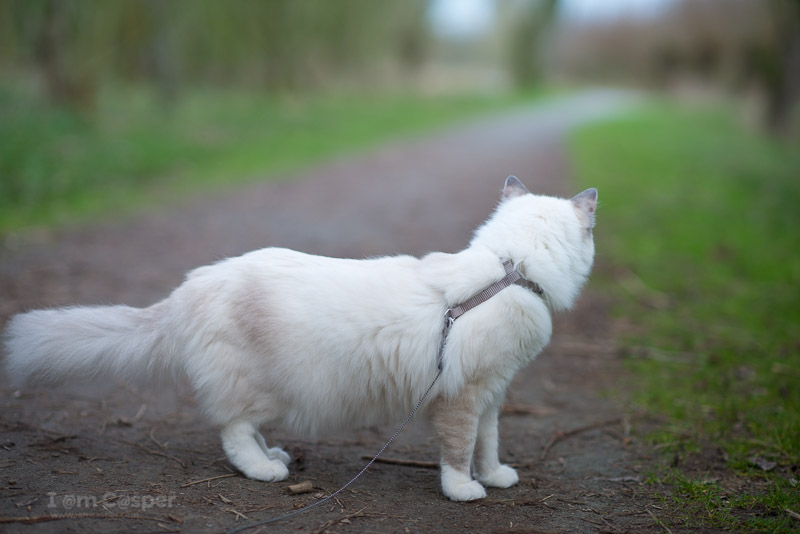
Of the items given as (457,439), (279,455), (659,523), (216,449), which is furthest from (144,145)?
(659,523)

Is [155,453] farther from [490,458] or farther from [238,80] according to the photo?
[238,80]

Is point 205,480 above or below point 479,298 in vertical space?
below

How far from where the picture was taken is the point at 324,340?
299 cm

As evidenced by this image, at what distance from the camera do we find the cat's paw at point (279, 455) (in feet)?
10.9

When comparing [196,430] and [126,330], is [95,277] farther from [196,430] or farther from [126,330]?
[126,330]

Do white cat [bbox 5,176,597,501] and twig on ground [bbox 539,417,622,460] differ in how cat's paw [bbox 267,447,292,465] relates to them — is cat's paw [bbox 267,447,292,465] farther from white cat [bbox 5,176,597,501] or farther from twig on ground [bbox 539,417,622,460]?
twig on ground [bbox 539,417,622,460]

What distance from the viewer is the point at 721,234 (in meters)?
9.11

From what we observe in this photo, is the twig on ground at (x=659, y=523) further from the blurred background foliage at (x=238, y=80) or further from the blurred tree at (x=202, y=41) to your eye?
the blurred tree at (x=202, y=41)

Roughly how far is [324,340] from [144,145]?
9.62 metres

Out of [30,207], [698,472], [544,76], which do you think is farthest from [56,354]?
[544,76]

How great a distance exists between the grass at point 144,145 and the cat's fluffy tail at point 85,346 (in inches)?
192

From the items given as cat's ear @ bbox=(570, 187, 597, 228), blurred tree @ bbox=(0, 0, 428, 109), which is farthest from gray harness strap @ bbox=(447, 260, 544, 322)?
blurred tree @ bbox=(0, 0, 428, 109)

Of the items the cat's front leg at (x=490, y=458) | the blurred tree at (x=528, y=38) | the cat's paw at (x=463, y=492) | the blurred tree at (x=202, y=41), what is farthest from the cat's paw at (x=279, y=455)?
the blurred tree at (x=528, y=38)

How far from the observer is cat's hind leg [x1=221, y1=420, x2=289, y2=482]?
3.11 metres
